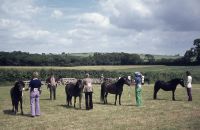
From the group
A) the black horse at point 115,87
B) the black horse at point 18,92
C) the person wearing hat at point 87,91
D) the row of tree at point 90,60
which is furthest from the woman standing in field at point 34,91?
the row of tree at point 90,60

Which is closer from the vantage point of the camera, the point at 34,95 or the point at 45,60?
the point at 34,95

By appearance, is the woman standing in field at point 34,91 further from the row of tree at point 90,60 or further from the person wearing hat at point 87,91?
the row of tree at point 90,60

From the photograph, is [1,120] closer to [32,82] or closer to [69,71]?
[32,82]

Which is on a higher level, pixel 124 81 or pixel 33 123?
pixel 124 81

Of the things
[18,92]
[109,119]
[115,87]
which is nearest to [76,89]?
[115,87]

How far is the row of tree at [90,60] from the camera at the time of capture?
3671 inches

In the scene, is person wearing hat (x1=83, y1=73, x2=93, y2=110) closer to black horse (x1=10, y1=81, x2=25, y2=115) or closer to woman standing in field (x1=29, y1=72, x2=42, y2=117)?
woman standing in field (x1=29, y1=72, x2=42, y2=117)

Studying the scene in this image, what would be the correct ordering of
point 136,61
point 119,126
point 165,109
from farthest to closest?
point 136,61 → point 165,109 → point 119,126

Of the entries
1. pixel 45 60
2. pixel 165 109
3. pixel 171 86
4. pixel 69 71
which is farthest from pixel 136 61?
pixel 165 109

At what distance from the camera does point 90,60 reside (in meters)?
105

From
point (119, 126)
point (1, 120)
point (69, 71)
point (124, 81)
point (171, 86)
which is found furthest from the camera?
point (69, 71)

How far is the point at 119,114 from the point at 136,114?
926 millimetres

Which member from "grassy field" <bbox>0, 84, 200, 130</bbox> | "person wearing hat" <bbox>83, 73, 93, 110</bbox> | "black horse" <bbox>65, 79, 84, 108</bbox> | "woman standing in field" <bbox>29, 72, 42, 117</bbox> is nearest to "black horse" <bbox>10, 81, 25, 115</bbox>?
"grassy field" <bbox>0, 84, 200, 130</bbox>

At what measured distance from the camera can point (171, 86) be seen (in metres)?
29.0
